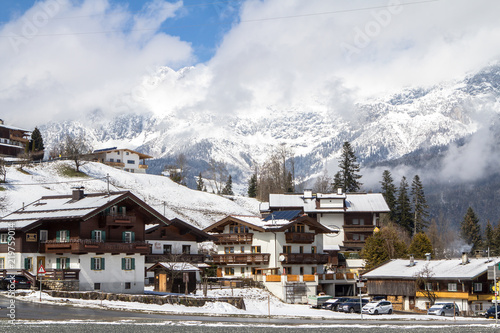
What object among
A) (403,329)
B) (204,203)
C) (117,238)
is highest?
(204,203)

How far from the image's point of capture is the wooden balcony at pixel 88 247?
197ft

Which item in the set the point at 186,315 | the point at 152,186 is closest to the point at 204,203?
the point at 152,186

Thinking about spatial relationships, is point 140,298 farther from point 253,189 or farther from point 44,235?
point 253,189

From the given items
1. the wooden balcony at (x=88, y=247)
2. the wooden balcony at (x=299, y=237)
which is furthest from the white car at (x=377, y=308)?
the wooden balcony at (x=88, y=247)

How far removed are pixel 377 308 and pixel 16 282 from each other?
31.2 m

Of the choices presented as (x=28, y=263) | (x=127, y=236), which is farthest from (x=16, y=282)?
(x=127, y=236)

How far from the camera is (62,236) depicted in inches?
2458

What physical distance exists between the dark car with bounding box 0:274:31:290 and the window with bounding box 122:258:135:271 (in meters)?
9.30

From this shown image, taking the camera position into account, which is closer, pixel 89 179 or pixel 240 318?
pixel 240 318

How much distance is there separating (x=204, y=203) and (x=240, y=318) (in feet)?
298

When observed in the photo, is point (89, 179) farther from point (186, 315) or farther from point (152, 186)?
point (186, 315)

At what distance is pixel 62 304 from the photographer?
161 feet

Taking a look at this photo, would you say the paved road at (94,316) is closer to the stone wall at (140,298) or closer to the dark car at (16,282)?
the stone wall at (140,298)

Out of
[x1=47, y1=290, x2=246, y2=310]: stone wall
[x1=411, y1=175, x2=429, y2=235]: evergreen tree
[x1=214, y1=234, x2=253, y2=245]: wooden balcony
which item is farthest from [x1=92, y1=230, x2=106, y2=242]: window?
[x1=411, y1=175, x2=429, y2=235]: evergreen tree
